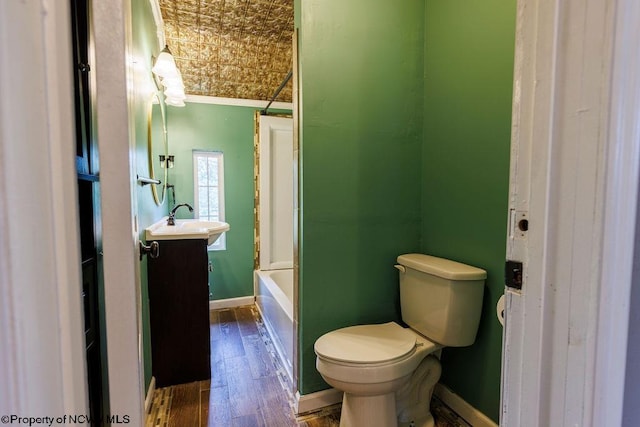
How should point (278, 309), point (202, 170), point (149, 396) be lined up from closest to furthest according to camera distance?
point (149, 396) → point (278, 309) → point (202, 170)

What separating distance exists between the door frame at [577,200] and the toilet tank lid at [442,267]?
0.90m

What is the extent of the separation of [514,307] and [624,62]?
0.44 metres

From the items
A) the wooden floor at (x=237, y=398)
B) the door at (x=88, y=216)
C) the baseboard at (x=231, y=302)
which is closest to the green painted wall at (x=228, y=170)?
the baseboard at (x=231, y=302)

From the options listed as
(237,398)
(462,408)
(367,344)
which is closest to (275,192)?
(237,398)

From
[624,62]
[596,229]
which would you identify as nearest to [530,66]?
[624,62]

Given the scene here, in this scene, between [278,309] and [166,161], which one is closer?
[278,309]

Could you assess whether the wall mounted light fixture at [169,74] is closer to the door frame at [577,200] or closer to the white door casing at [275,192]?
the white door casing at [275,192]

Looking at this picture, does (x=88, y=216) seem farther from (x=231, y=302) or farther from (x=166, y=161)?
(x=231, y=302)

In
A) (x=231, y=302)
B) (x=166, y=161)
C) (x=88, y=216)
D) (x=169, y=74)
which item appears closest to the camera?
(x=88, y=216)

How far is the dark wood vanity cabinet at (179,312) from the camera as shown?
186cm

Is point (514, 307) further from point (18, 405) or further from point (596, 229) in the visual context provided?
point (18, 405)

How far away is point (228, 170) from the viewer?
321 centimetres

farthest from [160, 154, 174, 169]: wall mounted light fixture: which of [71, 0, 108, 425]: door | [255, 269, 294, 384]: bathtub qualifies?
[71, 0, 108, 425]: door

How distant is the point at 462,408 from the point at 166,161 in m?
2.78
